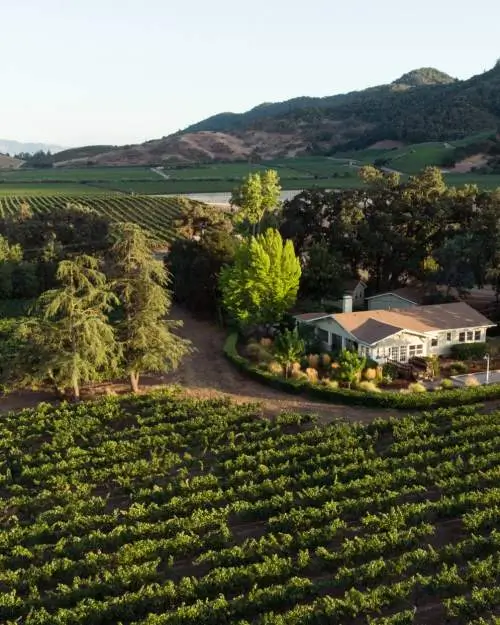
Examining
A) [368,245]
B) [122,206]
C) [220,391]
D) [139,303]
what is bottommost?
[220,391]

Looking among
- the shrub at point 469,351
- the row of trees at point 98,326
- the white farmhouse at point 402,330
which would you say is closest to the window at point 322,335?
the white farmhouse at point 402,330

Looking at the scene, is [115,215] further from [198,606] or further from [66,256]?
[198,606]

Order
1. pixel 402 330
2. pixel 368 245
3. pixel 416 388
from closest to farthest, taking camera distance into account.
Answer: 1. pixel 416 388
2. pixel 402 330
3. pixel 368 245

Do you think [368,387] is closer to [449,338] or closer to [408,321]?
[408,321]

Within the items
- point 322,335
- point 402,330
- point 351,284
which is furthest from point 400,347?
point 351,284

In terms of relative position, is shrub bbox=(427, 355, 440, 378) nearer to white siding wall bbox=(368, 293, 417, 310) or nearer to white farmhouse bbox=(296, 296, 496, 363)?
white farmhouse bbox=(296, 296, 496, 363)
